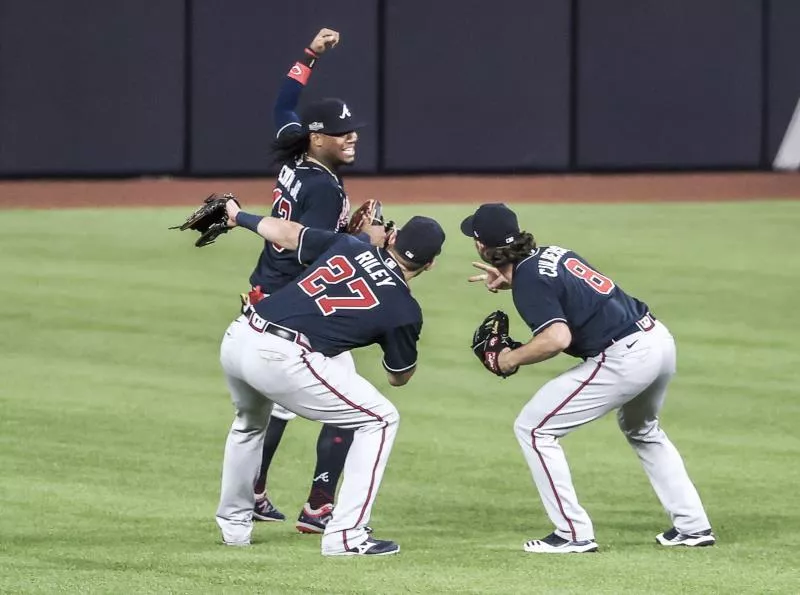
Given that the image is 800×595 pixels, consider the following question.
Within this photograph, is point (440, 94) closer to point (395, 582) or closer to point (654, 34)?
point (654, 34)

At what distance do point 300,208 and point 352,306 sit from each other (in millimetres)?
877

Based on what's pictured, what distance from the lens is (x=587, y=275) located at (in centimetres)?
648

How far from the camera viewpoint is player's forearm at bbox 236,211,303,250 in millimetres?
6586

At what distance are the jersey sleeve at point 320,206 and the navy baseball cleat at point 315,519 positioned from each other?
1.23 m

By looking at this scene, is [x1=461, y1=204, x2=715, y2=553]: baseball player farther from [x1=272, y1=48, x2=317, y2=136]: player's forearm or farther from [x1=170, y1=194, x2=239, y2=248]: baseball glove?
[x1=272, y1=48, x2=317, y2=136]: player's forearm

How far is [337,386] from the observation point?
6.24m

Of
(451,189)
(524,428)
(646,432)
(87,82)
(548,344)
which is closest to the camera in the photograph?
(548,344)

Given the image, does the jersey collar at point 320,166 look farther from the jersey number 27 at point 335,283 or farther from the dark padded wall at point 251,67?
the dark padded wall at point 251,67

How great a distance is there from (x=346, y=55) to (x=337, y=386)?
11524 millimetres

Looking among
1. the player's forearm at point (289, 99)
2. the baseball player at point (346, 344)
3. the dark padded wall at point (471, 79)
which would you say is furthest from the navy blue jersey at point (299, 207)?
the dark padded wall at point (471, 79)

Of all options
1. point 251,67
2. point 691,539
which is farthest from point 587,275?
point 251,67

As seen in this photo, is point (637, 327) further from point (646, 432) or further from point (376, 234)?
point (376, 234)

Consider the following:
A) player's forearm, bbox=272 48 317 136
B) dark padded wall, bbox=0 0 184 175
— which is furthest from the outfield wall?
player's forearm, bbox=272 48 317 136

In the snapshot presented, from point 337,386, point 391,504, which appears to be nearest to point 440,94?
point 391,504
